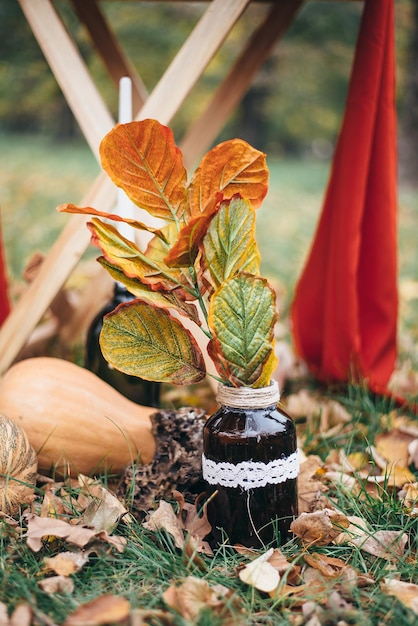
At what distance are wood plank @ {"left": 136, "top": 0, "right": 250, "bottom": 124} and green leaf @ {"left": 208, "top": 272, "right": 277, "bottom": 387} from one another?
0.62m

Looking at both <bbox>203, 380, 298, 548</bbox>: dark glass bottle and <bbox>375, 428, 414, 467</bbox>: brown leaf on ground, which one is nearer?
<bbox>203, 380, 298, 548</bbox>: dark glass bottle

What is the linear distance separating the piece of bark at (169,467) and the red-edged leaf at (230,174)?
1.55ft

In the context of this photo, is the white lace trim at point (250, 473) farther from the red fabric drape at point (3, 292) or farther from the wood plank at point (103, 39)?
the wood plank at point (103, 39)

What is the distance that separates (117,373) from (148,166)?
714 millimetres

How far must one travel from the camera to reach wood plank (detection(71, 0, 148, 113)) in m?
2.08

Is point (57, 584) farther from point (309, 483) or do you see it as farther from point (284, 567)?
point (309, 483)

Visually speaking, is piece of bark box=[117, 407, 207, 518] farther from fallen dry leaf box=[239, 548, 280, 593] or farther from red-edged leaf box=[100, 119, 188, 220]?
red-edged leaf box=[100, 119, 188, 220]

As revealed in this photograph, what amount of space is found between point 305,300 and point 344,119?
591 mm

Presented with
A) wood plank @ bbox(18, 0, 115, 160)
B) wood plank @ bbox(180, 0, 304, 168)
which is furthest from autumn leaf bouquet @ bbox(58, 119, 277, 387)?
wood plank @ bbox(180, 0, 304, 168)

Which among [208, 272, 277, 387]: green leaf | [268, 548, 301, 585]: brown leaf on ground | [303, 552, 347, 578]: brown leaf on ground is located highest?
[208, 272, 277, 387]: green leaf

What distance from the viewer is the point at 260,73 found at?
11.9 m

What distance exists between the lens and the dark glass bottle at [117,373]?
171 cm

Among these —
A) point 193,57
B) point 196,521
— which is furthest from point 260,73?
point 196,521

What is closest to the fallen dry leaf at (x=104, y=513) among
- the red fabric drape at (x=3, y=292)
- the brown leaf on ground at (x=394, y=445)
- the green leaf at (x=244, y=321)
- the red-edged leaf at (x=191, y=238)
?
the green leaf at (x=244, y=321)
